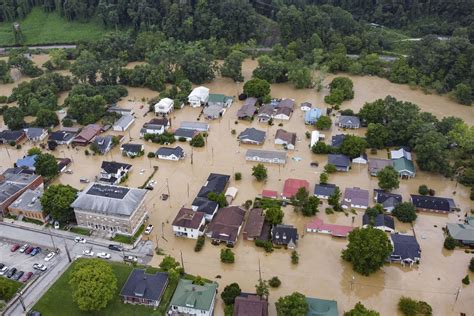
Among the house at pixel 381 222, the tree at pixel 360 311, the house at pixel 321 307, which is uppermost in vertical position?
the tree at pixel 360 311

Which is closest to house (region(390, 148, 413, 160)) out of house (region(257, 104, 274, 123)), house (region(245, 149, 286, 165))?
house (region(245, 149, 286, 165))

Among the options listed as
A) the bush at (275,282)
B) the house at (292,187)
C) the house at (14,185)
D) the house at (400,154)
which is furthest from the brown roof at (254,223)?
the house at (14,185)

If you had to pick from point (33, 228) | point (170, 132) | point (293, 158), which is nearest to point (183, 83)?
point (170, 132)

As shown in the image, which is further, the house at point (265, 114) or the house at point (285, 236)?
the house at point (265, 114)

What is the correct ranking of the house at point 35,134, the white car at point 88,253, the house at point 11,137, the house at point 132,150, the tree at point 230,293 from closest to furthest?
the tree at point 230,293
the white car at point 88,253
the house at point 132,150
the house at point 11,137
the house at point 35,134

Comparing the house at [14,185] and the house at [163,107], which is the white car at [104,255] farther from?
the house at [163,107]

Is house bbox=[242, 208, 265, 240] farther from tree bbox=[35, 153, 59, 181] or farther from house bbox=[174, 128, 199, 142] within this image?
tree bbox=[35, 153, 59, 181]

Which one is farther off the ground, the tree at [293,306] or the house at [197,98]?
the tree at [293,306]
